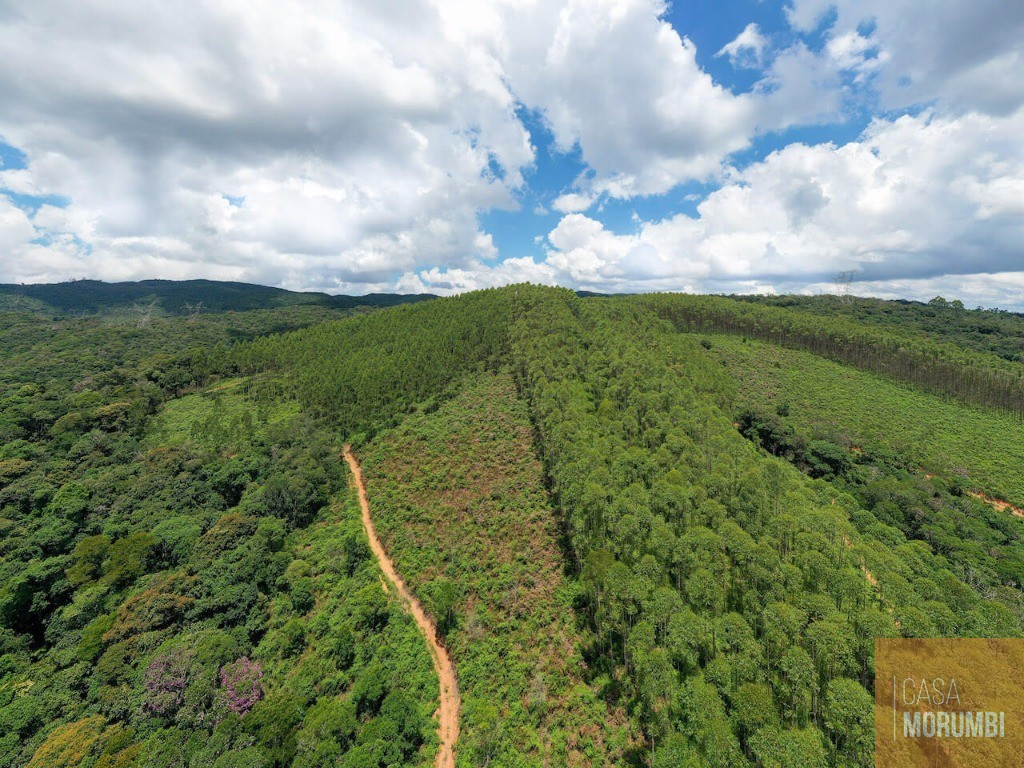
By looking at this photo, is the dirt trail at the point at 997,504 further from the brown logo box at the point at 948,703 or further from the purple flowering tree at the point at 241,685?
the purple flowering tree at the point at 241,685

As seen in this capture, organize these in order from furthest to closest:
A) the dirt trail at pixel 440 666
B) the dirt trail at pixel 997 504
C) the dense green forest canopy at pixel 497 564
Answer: the dirt trail at pixel 997 504 → the dirt trail at pixel 440 666 → the dense green forest canopy at pixel 497 564

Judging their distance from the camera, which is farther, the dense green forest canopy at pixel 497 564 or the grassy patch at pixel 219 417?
the grassy patch at pixel 219 417

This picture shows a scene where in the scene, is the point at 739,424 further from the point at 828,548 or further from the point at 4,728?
the point at 4,728

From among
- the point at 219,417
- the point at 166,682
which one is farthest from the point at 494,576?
the point at 219,417

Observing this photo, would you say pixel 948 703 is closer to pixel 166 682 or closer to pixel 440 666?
pixel 440 666

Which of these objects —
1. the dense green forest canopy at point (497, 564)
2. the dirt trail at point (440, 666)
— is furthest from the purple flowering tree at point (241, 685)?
the dirt trail at point (440, 666)

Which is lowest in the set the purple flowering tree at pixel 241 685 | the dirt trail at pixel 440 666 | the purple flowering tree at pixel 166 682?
the dirt trail at pixel 440 666

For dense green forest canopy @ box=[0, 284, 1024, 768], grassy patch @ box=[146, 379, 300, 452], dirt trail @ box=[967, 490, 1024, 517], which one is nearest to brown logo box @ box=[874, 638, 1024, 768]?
dense green forest canopy @ box=[0, 284, 1024, 768]
